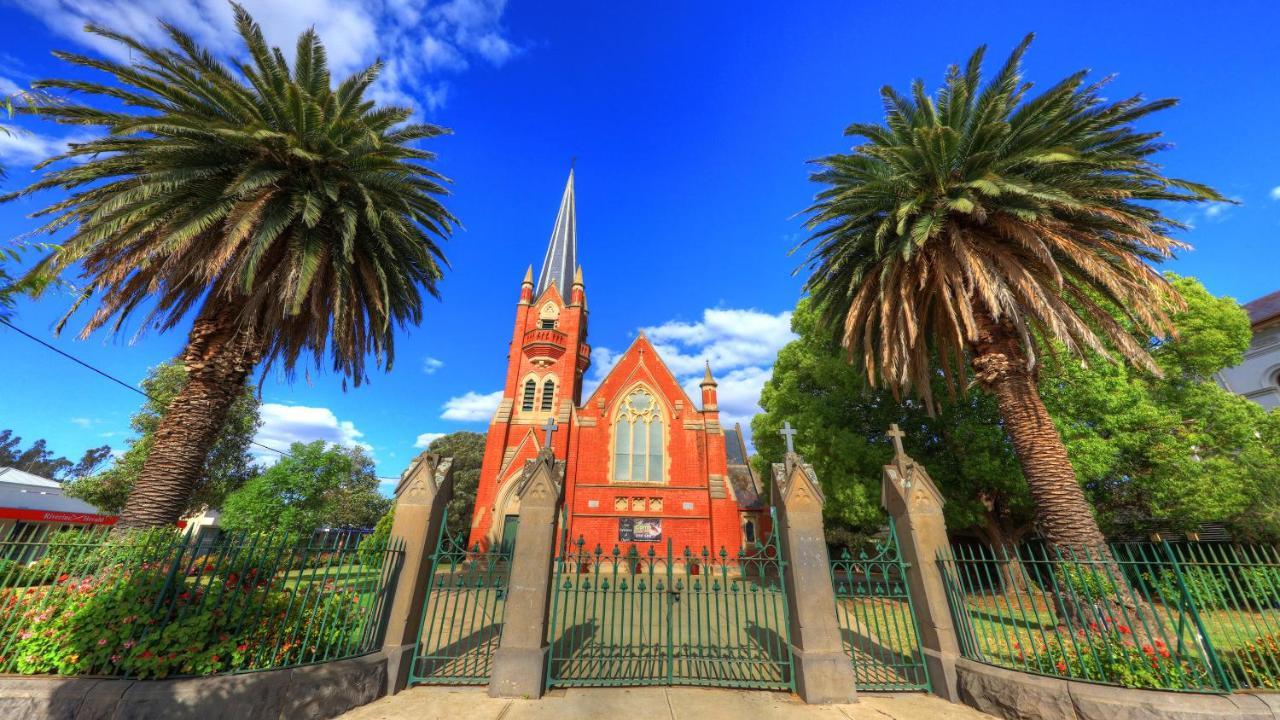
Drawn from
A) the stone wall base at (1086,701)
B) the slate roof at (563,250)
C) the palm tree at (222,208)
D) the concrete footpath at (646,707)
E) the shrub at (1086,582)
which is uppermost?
the slate roof at (563,250)

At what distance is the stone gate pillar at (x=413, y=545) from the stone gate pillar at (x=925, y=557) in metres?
7.16

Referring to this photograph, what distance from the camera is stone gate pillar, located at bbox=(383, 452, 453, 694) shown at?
21.3 ft

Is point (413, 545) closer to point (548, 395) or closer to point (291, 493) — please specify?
point (548, 395)

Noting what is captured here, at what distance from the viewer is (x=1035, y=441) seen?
968 centimetres

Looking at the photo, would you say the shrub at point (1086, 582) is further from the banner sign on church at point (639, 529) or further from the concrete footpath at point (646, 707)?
the banner sign on church at point (639, 529)

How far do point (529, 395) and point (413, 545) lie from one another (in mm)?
22341

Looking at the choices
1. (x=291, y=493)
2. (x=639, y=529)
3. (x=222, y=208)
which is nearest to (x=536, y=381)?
(x=639, y=529)

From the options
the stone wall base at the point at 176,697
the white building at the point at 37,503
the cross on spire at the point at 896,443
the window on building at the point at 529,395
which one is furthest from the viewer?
the window on building at the point at 529,395

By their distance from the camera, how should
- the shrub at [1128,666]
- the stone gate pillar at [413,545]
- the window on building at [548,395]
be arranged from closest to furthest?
1. the shrub at [1128,666]
2. the stone gate pillar at [413,545]
3. the window on building at [548,395]

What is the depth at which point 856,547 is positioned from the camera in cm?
2509

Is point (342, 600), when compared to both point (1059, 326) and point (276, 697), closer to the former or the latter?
point (276, 697)

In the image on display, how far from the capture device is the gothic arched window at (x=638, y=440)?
2636 cm

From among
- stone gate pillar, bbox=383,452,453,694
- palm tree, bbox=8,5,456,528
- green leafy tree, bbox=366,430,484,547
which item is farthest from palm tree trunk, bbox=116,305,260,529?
green leafy tree, bbox=366,430,484,547

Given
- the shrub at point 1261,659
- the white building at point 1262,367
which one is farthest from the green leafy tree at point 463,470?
the white building at point 1262,367
